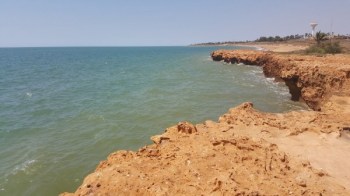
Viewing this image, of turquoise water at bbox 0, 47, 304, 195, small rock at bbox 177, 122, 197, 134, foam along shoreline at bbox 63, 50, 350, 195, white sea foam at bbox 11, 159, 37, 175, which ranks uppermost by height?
small rock at bbox 177, 122, 197, 134

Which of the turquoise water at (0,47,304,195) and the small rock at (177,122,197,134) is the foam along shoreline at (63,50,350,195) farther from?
the turquoise water at (0,47,304,195)

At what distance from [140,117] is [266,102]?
425 inches

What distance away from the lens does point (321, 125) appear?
12461mm

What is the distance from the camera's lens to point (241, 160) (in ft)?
29.1

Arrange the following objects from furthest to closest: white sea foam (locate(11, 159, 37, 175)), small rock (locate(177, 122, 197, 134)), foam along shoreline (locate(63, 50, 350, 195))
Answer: white sea foam (locate(11, 159, 37, 175))
small rock (locate(177, 122, 197, 134))
foam along shoreline (locate(63, 50, 350, 195))

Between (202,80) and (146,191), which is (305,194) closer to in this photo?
(146,191)

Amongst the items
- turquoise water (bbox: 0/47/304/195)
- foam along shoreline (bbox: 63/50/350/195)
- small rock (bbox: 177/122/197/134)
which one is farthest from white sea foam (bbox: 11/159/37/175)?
small rock (bbox: 177/122/197/134)

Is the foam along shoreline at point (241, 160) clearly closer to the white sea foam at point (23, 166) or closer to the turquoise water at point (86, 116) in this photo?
the turquoise water at point (86, 116)

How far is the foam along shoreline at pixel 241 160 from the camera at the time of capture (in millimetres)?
7582

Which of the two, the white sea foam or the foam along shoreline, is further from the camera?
the white sea foam

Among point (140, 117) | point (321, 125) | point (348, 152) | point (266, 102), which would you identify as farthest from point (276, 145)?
point (266, 102)

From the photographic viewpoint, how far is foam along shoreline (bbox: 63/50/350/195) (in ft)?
24.9

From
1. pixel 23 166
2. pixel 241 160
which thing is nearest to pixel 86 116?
pixel 23 166

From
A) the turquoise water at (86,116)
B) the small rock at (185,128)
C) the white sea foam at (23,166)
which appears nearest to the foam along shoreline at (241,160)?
the small rock at (185,128)
